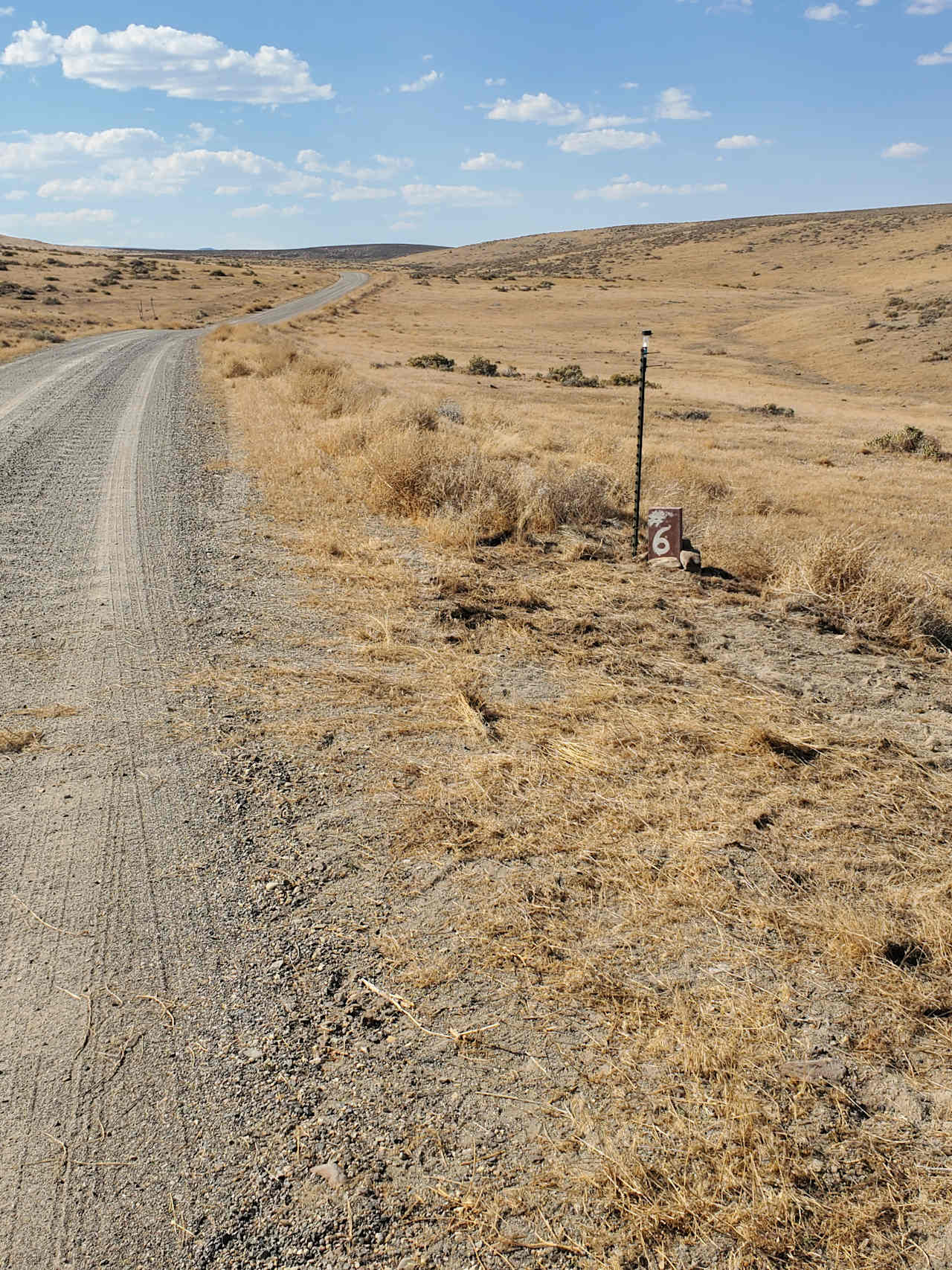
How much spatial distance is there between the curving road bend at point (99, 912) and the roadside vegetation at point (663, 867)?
714 millimetres

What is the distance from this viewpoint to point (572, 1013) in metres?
2.98

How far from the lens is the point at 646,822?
4008 mm

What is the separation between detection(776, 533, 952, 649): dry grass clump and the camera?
6.63 metres

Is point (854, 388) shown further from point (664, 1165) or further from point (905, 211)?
point (905, 211)

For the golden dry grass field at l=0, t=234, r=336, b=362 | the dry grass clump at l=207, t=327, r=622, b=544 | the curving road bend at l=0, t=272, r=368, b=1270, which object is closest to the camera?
the curving road bend at l=0, t=272, r=368, b=1270

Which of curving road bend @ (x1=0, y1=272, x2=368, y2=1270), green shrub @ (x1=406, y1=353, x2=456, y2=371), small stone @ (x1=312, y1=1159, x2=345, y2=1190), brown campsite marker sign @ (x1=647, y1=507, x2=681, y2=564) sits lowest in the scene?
small stone @ (x1=312, y1=1159, x2=345, y2=1190)

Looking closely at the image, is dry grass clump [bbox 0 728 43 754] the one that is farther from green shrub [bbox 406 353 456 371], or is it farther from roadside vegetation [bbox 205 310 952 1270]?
green shrub [bbox 406 353 456 371]

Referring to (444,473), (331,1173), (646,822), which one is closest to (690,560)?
(444,473)

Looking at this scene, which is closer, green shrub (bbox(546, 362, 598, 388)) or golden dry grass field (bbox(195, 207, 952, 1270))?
golden dry grass field (bbox(195, 207, 952, 1270))

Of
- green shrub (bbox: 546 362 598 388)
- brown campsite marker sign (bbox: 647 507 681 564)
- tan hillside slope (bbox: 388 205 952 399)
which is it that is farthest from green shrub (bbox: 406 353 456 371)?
brown campsite marker sign (bbox: 647 507 681 564)

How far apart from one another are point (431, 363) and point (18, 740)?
94.5 ft

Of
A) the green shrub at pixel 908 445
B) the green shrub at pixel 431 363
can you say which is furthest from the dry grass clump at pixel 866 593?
the green shrub at pixel 431 363

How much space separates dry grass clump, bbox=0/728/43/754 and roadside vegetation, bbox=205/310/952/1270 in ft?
3.92

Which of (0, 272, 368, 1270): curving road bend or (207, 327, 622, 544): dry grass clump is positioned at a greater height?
(207, 327, 622, 544): dry grass clump
